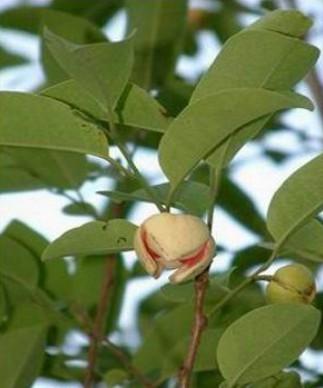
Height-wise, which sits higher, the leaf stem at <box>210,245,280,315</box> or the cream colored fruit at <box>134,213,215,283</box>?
the cream colored fruit at <box>134,213,215,283</box>

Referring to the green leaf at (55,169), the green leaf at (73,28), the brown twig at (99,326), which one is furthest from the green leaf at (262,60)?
the green leaf at (73,28)

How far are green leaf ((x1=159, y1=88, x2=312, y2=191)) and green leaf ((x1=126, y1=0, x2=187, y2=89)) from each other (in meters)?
0.89

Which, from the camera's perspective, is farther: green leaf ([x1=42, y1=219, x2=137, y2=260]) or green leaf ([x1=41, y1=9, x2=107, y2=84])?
green leaf ([x1=41, y1=9, x2=107, y2=84])

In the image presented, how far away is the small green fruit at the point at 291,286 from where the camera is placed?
1.02 m

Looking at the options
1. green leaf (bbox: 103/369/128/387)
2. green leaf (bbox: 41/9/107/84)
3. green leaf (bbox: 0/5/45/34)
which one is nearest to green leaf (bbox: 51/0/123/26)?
green leaf (bbox: 0/5/45/34)

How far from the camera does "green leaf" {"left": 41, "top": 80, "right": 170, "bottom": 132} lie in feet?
3.13

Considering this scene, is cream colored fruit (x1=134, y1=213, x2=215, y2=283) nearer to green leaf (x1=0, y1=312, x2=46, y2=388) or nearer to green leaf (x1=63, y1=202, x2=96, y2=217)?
green leaf (x1=0, y1=312, x2=46, y2=388)

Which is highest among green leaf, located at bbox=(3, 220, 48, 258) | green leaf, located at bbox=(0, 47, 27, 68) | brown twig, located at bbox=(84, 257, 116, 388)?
green leaf, located at bbox=(0, 47, 27, 68)

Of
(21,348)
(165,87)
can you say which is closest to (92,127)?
(21,348)

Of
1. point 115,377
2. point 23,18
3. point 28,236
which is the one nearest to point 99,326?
point 115,377

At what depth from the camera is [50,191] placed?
1.49 meters

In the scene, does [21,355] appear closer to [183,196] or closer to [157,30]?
[183,196]

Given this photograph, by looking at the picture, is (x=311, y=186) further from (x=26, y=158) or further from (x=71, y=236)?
(x=26, y=158)

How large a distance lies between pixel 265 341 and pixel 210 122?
0.64 ft
